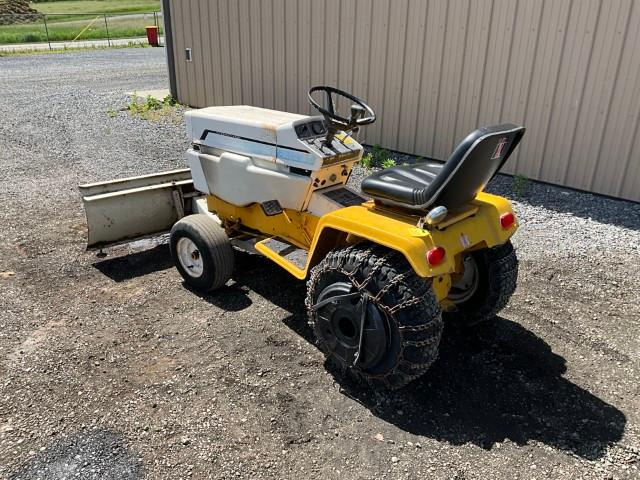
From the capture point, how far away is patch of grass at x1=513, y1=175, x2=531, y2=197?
20.4 feet

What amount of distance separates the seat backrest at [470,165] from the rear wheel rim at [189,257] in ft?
6.18

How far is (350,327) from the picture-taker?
3096 millimetres

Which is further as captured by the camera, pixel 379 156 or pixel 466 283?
pixel 379 156

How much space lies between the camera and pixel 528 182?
643cm

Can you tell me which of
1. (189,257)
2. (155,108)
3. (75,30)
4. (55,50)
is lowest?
(55,50)

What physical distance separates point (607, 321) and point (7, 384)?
3.75 meters

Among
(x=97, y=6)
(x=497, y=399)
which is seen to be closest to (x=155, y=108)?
(x=497, y=399)

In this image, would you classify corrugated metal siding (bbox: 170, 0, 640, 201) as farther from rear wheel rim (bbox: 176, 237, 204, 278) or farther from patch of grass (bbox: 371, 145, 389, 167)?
rear wheel rim (bbox: 176, 237, 204, 278)

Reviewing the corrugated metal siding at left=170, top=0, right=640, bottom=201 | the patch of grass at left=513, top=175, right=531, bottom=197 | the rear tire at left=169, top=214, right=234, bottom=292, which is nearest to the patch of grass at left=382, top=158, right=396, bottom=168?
the corrugated metal siding at left=170, top=0, right=640, bottom=201

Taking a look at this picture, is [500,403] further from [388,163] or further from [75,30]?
[75,30]

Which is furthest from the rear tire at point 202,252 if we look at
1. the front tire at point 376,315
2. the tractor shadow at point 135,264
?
the front tire at point 376,315

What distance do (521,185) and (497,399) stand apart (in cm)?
376

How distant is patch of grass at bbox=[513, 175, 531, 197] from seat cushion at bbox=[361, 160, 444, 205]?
3.11 meters

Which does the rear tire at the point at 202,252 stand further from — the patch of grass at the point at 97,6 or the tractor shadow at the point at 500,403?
the patch of grass at the point at 97,6
